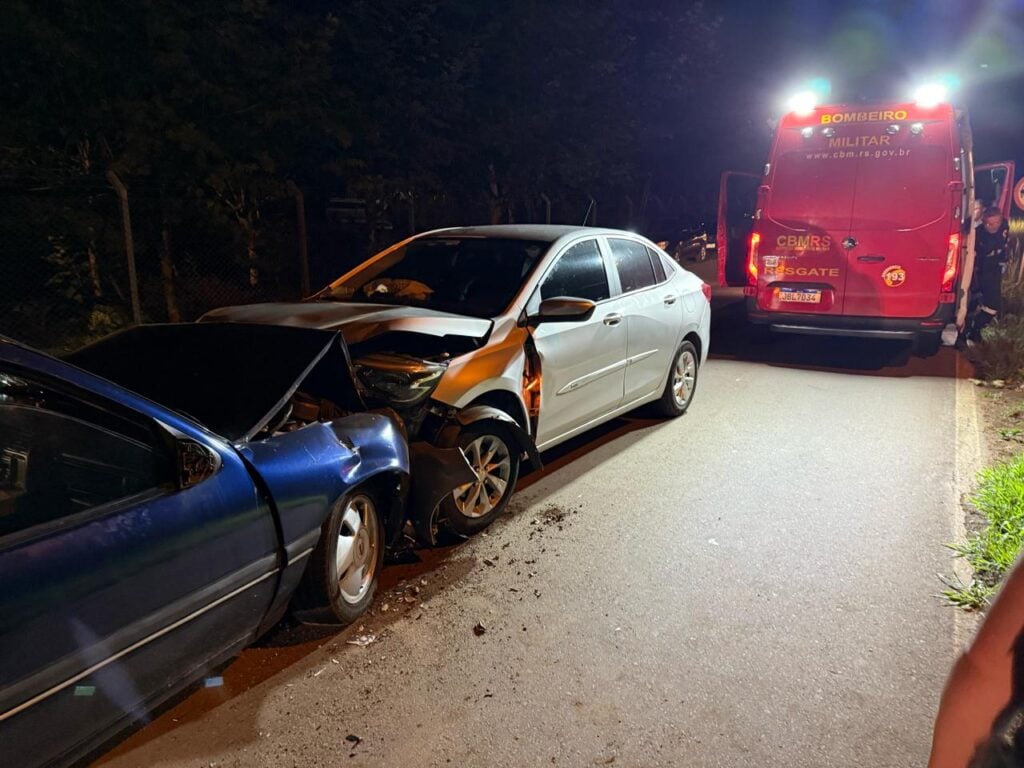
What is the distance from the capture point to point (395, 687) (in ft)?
10.2

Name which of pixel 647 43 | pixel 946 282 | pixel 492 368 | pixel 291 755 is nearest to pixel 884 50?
pixel 647 43

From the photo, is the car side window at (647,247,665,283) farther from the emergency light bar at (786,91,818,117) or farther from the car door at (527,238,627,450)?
the emergency light bar at (786,91,818,117)

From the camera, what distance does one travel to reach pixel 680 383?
693 cm

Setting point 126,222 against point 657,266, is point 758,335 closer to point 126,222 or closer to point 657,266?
point 657,266

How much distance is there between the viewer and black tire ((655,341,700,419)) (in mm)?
6734

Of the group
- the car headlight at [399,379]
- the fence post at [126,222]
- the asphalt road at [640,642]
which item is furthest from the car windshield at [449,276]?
Answer: the fence post at [126,222]

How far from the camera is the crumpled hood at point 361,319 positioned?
439 cm

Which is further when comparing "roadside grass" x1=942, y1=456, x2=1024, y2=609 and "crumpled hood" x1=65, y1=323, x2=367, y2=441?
"roadside grass" x1=942, y1=456, x2=1024, y2=609

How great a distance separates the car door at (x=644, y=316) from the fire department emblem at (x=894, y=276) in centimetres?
332

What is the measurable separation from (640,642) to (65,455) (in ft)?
7.83

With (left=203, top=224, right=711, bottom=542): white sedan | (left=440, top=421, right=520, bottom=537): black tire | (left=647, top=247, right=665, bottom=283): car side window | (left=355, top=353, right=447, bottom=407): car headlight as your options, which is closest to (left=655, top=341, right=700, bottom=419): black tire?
(left=203, top=224, right=711, bottom=542): white sedan

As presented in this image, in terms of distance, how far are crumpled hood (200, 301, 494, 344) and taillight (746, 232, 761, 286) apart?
5.67 m

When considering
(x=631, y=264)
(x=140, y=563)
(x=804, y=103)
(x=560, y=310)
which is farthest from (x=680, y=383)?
(x=140, y=563)

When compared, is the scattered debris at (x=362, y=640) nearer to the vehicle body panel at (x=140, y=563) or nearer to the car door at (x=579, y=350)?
the vehicle body panel at (x=140, y=563)
